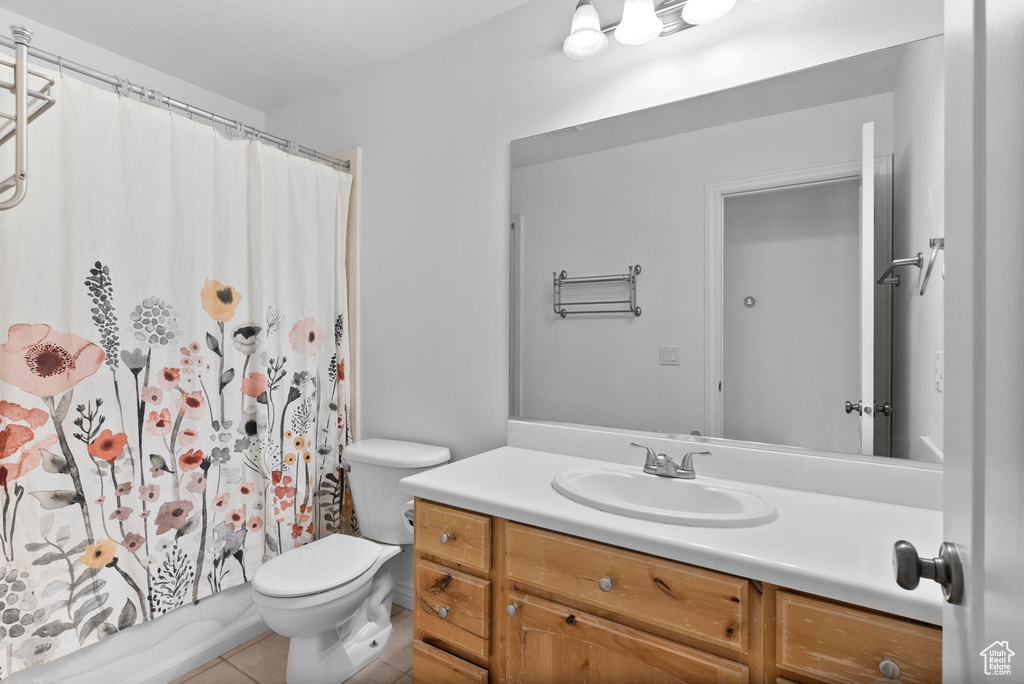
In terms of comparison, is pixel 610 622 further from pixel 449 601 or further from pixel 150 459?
pixel 150 459

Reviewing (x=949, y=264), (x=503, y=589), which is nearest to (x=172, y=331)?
(x=503, y=589)

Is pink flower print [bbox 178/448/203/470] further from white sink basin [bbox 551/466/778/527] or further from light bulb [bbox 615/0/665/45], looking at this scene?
light bulb [bbox 615/0/665/45]

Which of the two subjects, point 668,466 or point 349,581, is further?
point 349,581

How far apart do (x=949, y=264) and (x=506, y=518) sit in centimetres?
99

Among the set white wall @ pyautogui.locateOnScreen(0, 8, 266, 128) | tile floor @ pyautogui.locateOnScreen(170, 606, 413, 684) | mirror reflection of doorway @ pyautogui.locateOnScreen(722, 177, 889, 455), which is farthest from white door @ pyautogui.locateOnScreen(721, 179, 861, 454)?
white wall @ pyautogui.locateOnScreen(0, 8, 266, 128)

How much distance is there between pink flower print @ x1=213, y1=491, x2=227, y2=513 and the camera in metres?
1.83

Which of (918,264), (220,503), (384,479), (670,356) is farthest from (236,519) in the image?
(918,264)

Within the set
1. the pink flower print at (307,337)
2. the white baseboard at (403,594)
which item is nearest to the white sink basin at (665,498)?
the white baseboard at (403,594)

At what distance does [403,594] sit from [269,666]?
561 millimetres

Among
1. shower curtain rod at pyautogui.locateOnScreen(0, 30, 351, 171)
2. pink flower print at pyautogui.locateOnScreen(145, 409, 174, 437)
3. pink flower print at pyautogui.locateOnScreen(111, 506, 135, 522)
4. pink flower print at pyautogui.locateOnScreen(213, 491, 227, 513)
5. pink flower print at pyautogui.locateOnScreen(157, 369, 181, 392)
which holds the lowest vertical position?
pink flower print at pyautogui.locateOnScreen(213, 491, 227, 513)

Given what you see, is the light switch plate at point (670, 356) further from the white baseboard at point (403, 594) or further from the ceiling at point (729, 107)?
the white baseboard at point (403, 594)

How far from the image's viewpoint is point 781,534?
1035mm

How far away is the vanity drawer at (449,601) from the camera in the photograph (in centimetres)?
128

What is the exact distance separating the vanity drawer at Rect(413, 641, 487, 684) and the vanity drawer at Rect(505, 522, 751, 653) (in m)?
0.30
